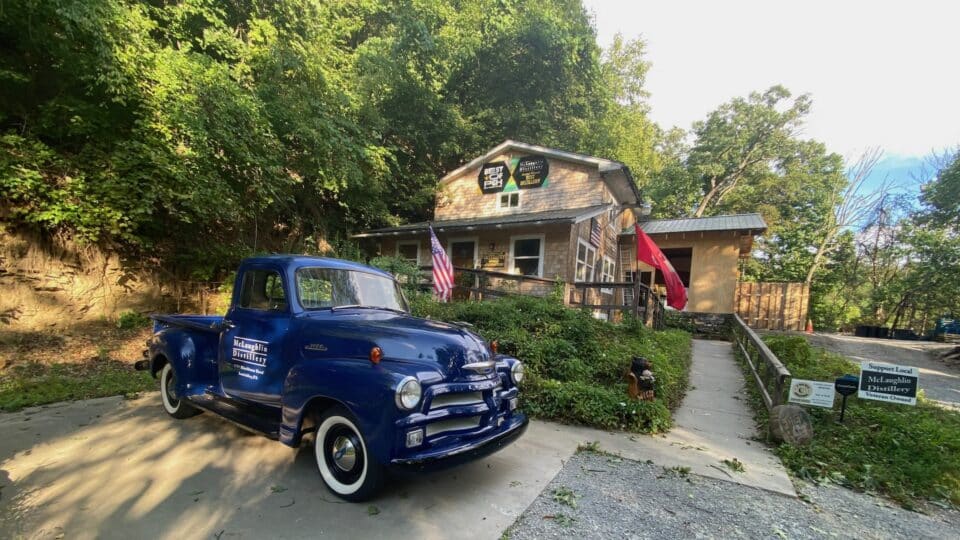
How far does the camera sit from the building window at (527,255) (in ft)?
40.1

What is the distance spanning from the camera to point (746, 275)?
87.8 feet

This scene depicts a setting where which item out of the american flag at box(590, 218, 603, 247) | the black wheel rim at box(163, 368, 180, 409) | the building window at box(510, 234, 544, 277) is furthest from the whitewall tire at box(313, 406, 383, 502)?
the american flag at box(590, 218, 603, 247)

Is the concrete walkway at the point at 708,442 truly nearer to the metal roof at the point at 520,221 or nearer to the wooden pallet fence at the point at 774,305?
the metal roof at the point at 520,221

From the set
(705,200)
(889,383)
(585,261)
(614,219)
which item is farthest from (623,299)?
(705,200)

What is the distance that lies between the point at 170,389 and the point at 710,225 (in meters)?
17.4

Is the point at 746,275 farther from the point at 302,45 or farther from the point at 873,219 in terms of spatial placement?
the point at 302,45

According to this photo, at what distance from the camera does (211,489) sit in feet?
9.62

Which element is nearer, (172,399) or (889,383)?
(172,399)

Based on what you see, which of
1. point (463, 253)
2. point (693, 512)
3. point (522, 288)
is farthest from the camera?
point (463, 253)

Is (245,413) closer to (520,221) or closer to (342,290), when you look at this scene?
(342,290)

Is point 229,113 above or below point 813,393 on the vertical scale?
above

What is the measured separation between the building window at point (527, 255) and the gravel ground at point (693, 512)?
8.82 metres

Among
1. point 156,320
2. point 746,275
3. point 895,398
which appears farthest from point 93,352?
point 746,275

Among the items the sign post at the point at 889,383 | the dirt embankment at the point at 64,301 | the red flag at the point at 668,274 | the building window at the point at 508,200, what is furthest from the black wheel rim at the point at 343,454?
the building window at the point at 508,200
